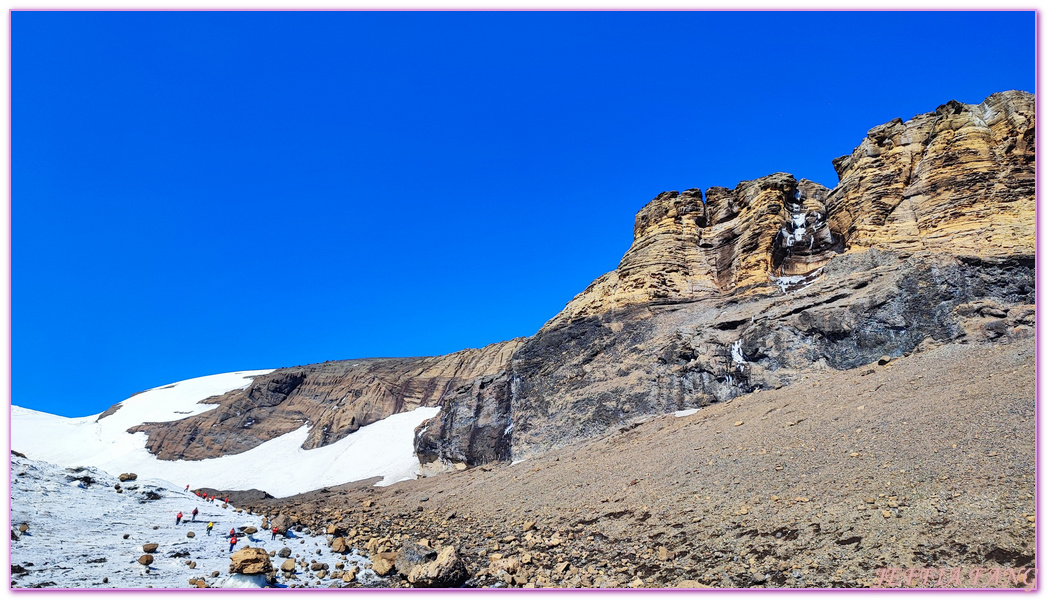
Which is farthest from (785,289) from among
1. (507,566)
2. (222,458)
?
(222,458)

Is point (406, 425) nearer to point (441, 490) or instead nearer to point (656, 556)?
point (441, 490)

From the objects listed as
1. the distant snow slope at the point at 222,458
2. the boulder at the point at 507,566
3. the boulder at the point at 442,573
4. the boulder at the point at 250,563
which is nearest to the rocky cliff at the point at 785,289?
the distant snow slope at the point at 222,458

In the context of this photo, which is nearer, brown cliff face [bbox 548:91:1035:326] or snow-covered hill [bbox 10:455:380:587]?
snow-covered hill [bbox 10:455:380:587]

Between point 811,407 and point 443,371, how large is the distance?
211 ft

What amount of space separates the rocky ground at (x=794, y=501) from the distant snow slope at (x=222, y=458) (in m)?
26.8

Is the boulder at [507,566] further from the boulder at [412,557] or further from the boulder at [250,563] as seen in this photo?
the boulder at [250,563]

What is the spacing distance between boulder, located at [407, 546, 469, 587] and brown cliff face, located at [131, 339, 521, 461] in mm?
47737

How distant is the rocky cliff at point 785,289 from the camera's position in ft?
87.6

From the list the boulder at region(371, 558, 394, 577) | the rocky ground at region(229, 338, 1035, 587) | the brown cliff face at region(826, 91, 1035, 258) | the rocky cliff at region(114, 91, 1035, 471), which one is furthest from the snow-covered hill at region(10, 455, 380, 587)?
the brown cliff face at region(826, 91, 1035, 258)

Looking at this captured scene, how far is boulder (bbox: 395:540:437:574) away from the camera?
42.0ft

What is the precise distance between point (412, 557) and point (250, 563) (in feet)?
11.2

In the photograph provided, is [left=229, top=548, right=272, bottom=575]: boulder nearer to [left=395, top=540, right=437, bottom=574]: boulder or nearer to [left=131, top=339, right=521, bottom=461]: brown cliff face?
[left=395, top=540, right=437, bottom=574]: boulder

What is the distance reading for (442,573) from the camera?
11.3 meters

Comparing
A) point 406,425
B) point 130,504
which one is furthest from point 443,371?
point 130,504
